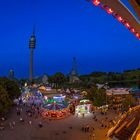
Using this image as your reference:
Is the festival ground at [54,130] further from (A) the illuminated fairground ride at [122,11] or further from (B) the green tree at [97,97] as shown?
(A) the illuminated fairground ride at [122,11]

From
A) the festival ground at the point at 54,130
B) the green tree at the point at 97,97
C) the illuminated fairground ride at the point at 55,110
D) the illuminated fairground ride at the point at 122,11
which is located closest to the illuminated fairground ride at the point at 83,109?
the illuminated fairground ride at the point at 55,110

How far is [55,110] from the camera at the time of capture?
2135 inches

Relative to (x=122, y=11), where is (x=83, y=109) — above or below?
below

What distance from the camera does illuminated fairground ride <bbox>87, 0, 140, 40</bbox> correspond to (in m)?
19.9

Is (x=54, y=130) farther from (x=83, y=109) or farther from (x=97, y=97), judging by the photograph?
(x=97, y=97)

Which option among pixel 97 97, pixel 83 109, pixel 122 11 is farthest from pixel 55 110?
pixel 122 11

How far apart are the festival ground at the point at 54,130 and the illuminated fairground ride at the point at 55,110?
1.27m

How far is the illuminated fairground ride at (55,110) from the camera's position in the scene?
53906 millimetres

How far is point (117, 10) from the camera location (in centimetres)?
2323

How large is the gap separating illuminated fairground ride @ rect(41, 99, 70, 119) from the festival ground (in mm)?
1266

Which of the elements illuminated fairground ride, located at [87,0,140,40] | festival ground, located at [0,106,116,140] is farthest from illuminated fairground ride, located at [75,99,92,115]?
illuminated fairground ride, located at [87,0,140,40]

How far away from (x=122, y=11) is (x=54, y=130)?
909 inches

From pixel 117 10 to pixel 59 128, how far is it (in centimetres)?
2510

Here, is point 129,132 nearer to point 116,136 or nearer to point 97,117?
point 116,136
